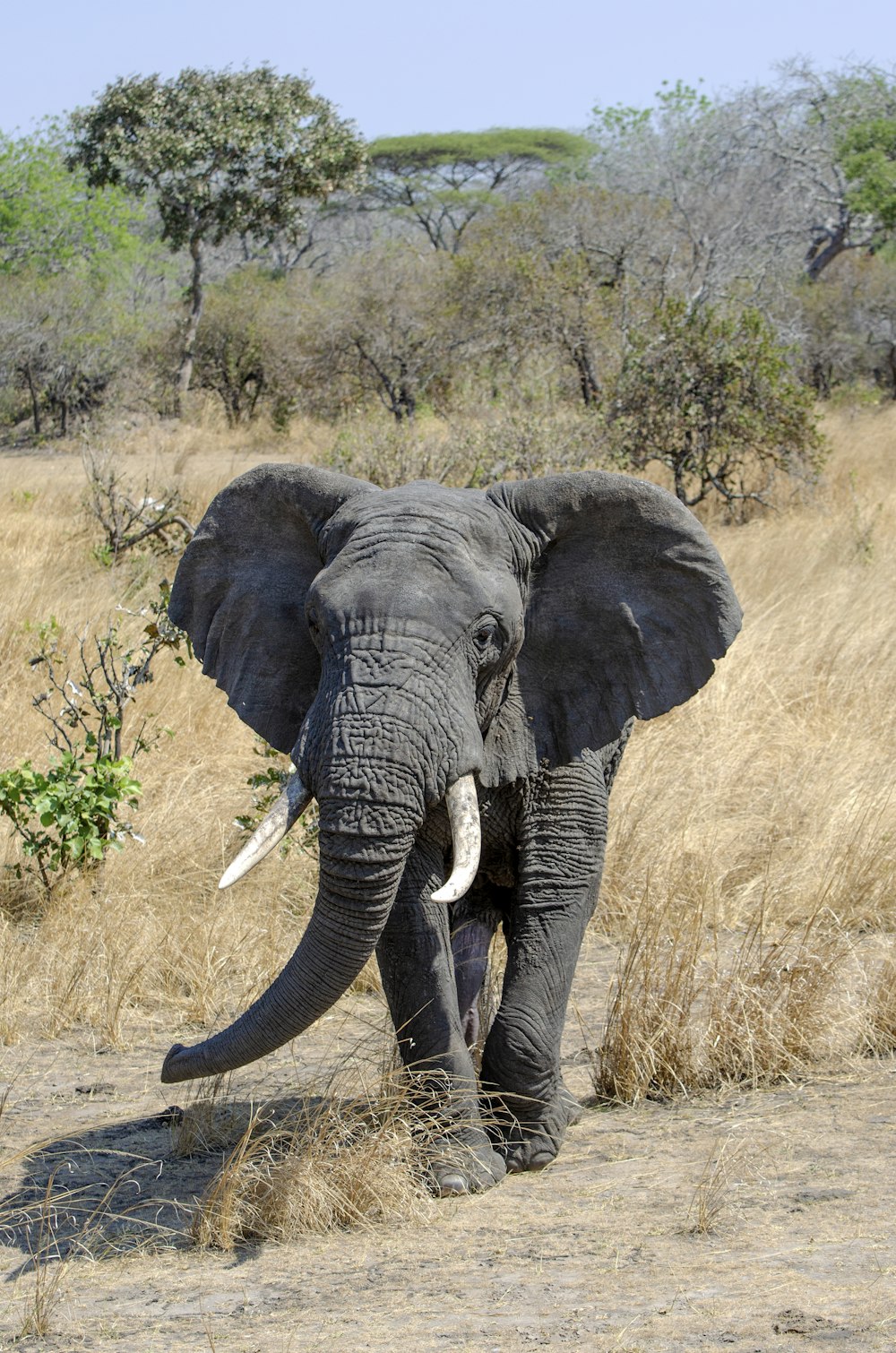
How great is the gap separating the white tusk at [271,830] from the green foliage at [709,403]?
31.9ft

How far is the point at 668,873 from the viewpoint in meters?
6.08

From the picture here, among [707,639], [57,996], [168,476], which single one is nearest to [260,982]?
[57,996]

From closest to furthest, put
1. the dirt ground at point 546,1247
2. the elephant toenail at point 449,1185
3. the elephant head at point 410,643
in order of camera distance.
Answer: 1. the dirt ground at point 546,1247
2. the elephant head at point 410,643
3. the elephant toenail at point 449,1185

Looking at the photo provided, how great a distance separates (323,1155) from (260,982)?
169 cm

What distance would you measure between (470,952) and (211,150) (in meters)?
19.3

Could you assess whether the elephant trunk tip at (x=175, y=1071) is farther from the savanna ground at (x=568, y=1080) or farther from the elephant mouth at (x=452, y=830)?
the elephant mouth at (x=452, y=830)

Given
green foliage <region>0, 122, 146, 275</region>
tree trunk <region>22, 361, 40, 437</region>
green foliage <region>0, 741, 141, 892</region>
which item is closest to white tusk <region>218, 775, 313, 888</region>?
green foliage <region>0, 741, 141, 892</region>

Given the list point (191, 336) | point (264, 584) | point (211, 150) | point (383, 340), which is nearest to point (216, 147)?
point (211, 150)

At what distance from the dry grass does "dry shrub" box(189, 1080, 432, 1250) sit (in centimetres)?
2

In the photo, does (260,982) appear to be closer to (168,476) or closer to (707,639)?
(707,639)

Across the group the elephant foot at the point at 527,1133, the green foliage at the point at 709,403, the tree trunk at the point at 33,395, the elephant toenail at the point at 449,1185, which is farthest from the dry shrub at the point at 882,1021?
the tree trunk at the point at 33,395

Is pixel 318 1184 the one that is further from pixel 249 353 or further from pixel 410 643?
pixel 249 353

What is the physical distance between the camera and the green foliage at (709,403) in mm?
12930

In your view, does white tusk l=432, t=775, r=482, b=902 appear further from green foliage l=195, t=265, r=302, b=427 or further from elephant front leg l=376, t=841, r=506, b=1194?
green foliage l=195, t=265, r=302, b=427
